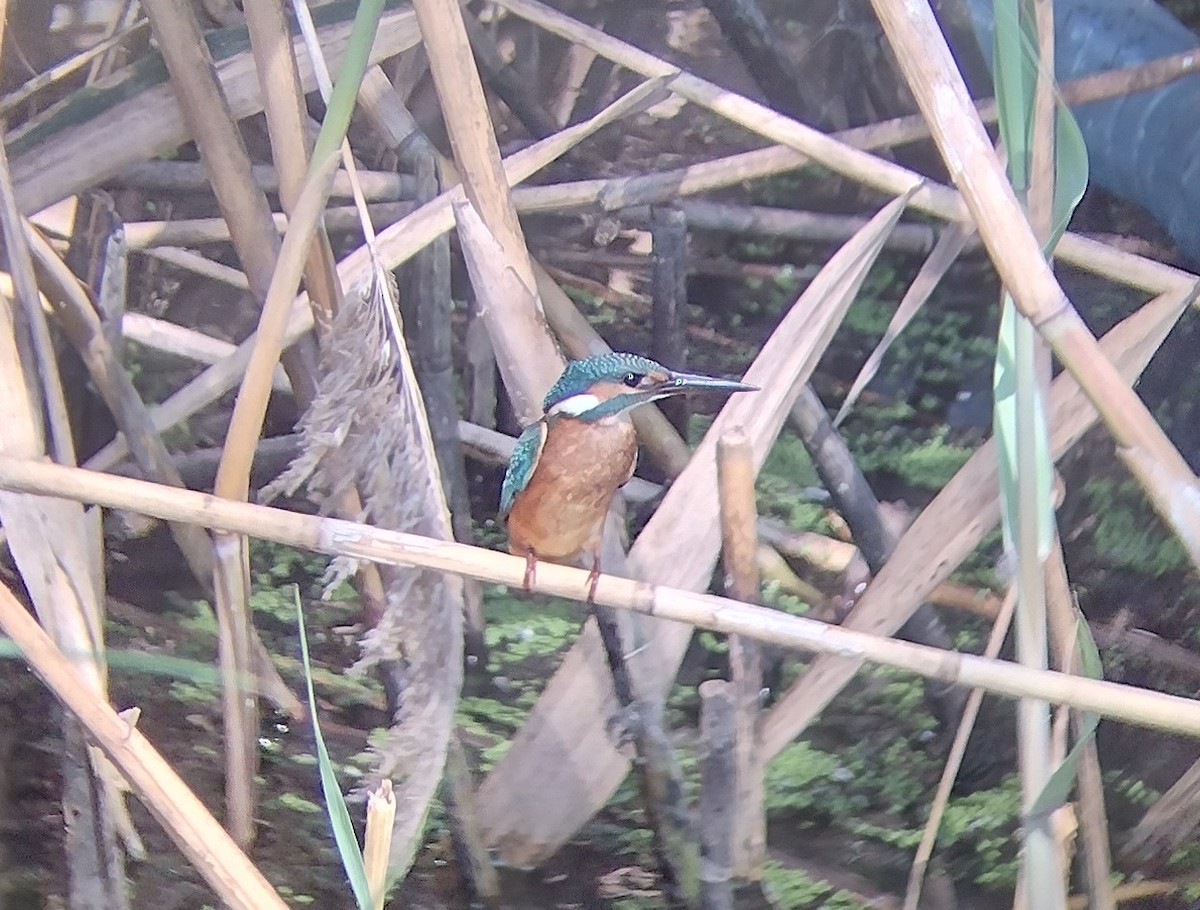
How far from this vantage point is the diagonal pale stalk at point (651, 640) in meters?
1.01

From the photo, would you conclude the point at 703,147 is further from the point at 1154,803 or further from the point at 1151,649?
the point at 1154,803

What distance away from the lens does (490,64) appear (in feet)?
6.09

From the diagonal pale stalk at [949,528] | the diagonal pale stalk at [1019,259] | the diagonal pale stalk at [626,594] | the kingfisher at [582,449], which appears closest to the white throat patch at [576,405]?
the kingfisher at [582,449]

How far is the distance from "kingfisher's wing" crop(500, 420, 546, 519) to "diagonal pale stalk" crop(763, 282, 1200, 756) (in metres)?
0.34

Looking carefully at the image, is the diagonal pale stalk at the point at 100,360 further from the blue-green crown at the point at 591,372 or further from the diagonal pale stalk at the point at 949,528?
the diagonal pale stalk at the point at 949,528

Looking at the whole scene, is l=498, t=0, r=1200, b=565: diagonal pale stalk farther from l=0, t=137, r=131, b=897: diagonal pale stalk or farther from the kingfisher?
l=0, t=137, r=131, b=897: diagonal pale stalk

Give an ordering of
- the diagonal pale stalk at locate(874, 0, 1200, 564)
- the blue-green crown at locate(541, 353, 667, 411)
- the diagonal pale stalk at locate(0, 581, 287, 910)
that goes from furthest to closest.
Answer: the blue-green crown at locate(541, 353, 667, 411)
the diagonal pale stalk at locate(0, 581, 287, 910)
the diagonal pale stalk at locate(874, 0, 1200, 564)

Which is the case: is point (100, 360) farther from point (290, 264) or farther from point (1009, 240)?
point (1009, 240)

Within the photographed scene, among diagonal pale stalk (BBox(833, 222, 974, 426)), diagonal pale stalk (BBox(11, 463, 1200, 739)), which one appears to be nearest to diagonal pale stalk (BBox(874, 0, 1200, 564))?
diagonal pale stalk (BBox(11, 463, 1200, 739))

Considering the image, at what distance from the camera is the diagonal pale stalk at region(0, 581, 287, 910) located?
0.77 meters

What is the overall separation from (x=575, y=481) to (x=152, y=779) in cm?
46

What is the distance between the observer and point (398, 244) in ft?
3.66

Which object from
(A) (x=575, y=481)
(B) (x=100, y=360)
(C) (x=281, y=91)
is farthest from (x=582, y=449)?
(B) (x=100, y=360)

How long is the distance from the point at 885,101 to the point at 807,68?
0.69 ft
